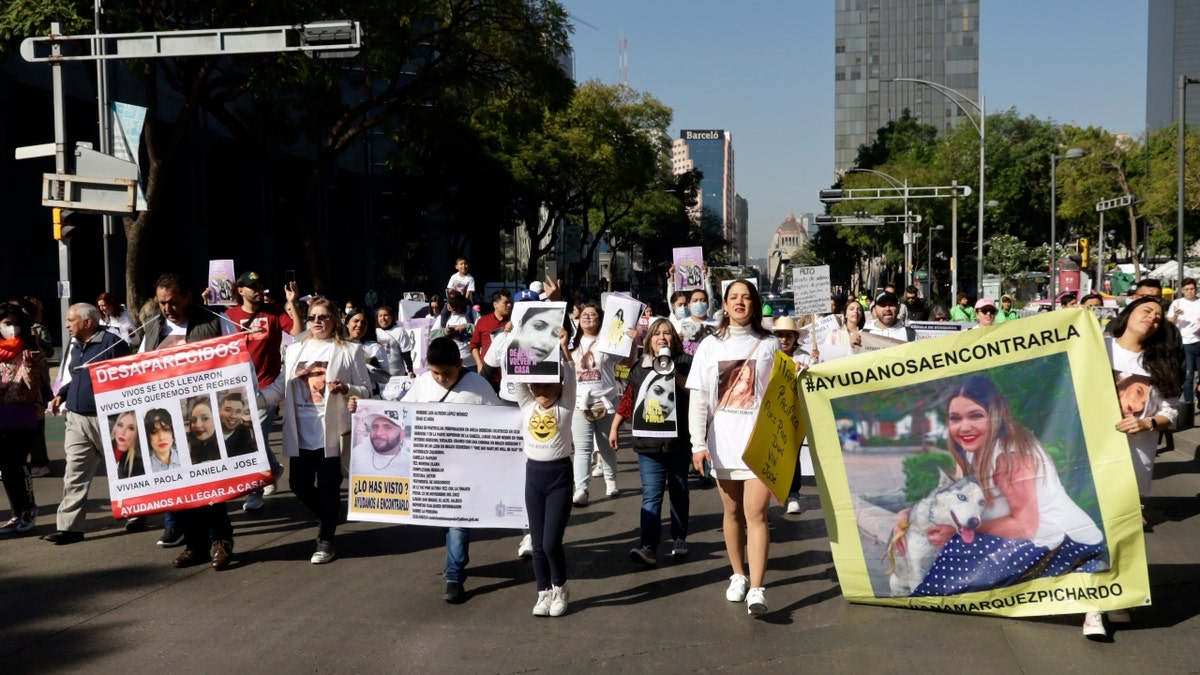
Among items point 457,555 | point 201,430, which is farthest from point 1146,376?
point 201,430

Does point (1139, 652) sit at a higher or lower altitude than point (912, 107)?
lower

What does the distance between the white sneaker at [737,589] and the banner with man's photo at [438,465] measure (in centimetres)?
123

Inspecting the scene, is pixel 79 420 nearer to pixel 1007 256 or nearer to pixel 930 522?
pixel 930 522

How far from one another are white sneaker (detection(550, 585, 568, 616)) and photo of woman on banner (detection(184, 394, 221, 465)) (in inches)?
102

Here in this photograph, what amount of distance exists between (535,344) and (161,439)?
8.97 ft

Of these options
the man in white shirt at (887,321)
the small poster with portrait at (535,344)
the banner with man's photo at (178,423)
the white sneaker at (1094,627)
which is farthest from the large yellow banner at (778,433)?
the man in white shirt at (887,321)

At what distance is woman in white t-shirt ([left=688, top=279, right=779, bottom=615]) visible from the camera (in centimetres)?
626

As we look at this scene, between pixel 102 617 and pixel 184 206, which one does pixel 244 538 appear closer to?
pixel 102 617

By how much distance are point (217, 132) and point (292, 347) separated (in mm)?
31278

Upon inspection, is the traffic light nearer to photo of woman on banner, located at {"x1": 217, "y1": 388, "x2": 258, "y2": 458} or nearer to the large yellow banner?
photo of woman on banner, located at {"x1": 217, "y1": 388, "x2": 258, "y2": 458}

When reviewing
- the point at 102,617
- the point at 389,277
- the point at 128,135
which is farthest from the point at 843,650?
the point at 389,277

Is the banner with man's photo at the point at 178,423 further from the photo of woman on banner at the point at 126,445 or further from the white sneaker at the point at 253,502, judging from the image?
the white sneaker at the point at 253,502

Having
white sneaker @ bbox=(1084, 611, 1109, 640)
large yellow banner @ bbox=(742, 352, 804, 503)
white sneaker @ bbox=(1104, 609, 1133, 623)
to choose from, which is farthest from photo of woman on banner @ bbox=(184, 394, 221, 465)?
white sneaker @ bbox=(1104, 609, 1133, 623)

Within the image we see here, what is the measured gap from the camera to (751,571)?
625cm
